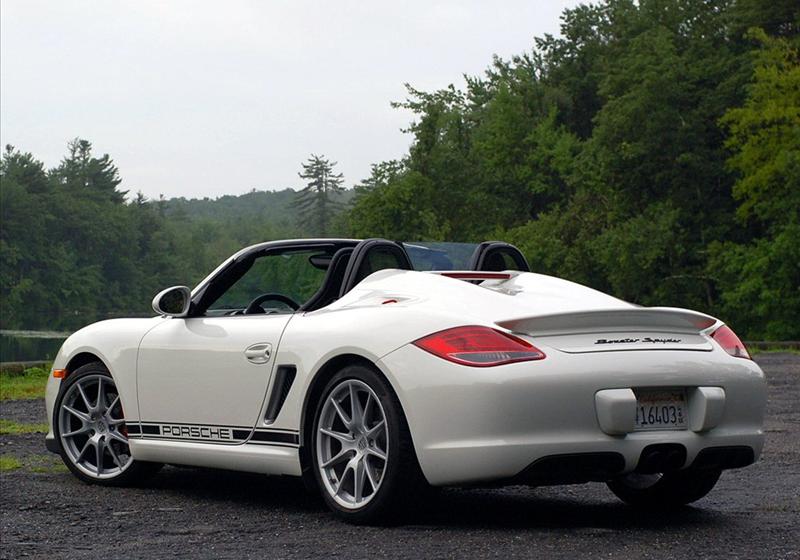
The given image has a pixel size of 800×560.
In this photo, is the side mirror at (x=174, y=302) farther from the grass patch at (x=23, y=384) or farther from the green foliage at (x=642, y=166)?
the green foliage at (x=642, y=166)

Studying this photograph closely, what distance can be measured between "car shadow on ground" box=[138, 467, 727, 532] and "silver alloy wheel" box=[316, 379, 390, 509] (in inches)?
10.0

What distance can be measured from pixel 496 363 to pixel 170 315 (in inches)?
96.8

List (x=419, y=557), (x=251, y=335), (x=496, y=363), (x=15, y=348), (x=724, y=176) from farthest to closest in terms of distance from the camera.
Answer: (x=15, y=348)
(x=724, y=176)
(x=251, y=335)
(x=496, y=363)
(x=419, y=557)

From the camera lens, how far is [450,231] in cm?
7431

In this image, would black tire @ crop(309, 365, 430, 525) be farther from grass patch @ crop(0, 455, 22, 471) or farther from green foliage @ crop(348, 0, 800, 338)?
green foliage @ crop(348, 0, 800, 338)

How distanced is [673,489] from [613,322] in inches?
44.1

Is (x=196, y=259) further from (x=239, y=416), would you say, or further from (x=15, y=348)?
(x=239, y=416)

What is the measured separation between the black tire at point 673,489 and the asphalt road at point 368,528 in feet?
0.32

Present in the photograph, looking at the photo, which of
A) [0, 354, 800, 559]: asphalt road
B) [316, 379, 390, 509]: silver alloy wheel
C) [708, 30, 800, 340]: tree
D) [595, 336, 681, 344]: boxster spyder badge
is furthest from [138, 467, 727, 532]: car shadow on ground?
[708, 30, 800, 340]: tree

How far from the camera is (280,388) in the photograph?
6.33 meters

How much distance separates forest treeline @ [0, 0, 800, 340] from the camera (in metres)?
52.2

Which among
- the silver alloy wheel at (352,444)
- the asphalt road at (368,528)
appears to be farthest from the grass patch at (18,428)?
the silver alloy wheel at (352,444)

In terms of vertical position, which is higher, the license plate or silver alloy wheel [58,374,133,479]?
the license plate

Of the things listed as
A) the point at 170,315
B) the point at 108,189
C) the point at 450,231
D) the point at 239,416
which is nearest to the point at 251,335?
the point at 239,416
